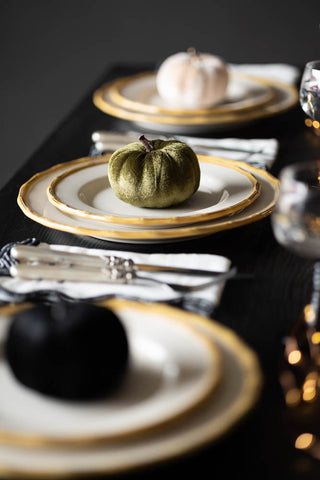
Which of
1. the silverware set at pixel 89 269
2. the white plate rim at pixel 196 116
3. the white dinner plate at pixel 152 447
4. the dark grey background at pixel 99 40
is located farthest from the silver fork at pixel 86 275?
the dark grey background at pixel 99 40

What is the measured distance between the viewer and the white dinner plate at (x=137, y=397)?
0.45 metres

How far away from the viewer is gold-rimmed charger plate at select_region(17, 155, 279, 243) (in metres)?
Answer: 0.80

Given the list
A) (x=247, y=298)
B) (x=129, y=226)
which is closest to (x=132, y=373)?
(x=247, y=298)

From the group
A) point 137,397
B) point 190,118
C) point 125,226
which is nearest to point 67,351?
point 137,397

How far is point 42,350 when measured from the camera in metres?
0.48

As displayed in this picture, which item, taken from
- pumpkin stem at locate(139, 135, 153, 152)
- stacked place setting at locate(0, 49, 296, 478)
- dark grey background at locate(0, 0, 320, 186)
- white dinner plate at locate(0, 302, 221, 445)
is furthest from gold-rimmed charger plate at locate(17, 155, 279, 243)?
dark grey background at locate(0, 0, 320, 186)

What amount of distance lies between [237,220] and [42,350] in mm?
414

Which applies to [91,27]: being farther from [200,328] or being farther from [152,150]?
[200,328]

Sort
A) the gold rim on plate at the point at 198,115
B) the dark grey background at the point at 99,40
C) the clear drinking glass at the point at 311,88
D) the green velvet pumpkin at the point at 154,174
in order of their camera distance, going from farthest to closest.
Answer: the dark grey background at the point at 99,40 → the gold rim on plate at the point at 198,115 → the clear drinking glass at the point at 311,88 → the green velvet pumpkin at the point at 154,174

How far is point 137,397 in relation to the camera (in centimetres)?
49

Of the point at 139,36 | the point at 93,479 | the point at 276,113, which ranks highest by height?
the point at 93,479

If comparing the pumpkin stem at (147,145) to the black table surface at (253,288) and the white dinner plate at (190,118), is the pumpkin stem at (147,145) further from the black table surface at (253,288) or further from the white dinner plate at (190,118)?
the white dinner plate at (190,118)

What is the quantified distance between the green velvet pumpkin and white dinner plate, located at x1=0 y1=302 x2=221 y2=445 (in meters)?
0.34

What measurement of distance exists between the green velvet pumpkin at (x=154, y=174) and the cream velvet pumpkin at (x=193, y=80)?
0.46m
